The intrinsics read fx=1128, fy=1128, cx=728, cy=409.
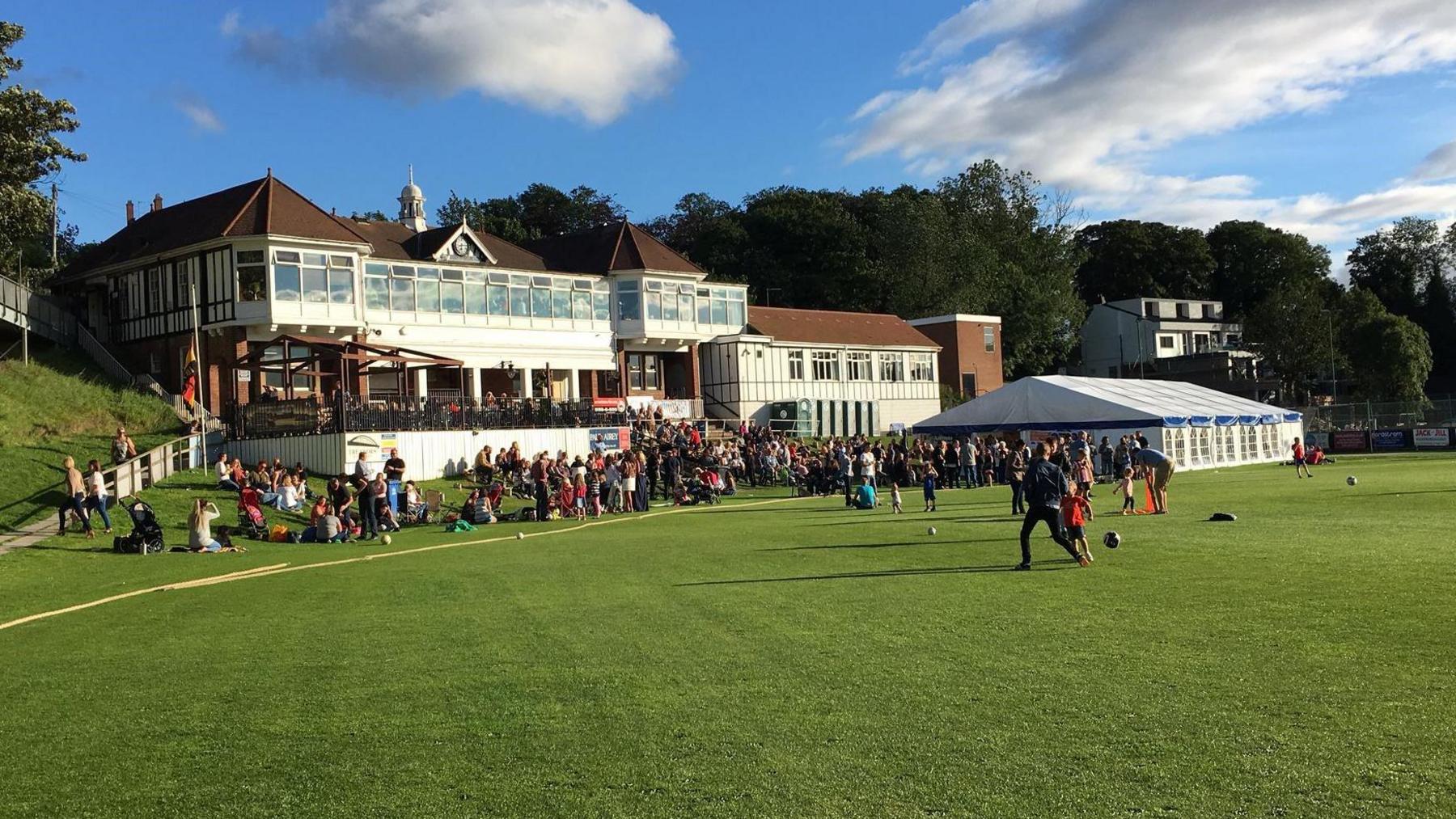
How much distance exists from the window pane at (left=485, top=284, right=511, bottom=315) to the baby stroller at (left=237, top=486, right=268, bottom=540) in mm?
20346

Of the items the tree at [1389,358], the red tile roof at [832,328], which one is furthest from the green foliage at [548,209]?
the tree at [1389,358]

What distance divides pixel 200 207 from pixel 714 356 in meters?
21.4

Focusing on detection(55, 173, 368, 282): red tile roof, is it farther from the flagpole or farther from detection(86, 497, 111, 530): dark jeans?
detection(86, 497, 111, 530): dark jeans

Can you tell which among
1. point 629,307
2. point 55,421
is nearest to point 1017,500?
point 55,421

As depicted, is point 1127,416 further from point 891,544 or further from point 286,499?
point 286,499

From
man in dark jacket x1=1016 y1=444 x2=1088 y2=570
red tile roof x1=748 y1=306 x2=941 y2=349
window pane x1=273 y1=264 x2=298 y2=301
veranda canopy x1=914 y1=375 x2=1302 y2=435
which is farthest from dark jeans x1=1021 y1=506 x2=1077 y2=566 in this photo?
red tile roof x1=748 y1=306 x2=941 y2=349

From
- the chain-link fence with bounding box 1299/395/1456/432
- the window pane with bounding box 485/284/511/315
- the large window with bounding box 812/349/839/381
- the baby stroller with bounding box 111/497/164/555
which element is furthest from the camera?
the chain-link fence with bounding box 1299/395/1456/432

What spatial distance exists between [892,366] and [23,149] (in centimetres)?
3880

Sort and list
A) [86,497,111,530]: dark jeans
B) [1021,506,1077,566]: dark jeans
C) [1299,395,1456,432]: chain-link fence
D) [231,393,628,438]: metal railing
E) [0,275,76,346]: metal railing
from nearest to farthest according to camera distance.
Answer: [1021,506,1077,566]: dark jeans < [86,497,111,530]: dark jeans < [231,393,628,438]: metal railing < [0,275,76,346]: metal railing < [1299,395,1456,432]: chain-link fence

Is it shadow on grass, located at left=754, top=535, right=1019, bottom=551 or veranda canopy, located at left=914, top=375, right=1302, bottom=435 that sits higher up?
veranda canopy, located at left=914, top=375, right=1302, bottom=435

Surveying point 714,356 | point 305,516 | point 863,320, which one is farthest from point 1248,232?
point 305,516

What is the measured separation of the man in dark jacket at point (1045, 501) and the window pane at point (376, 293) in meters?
30.4

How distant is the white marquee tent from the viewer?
38.5 meters

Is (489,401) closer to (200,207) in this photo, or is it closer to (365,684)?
(200,207)
